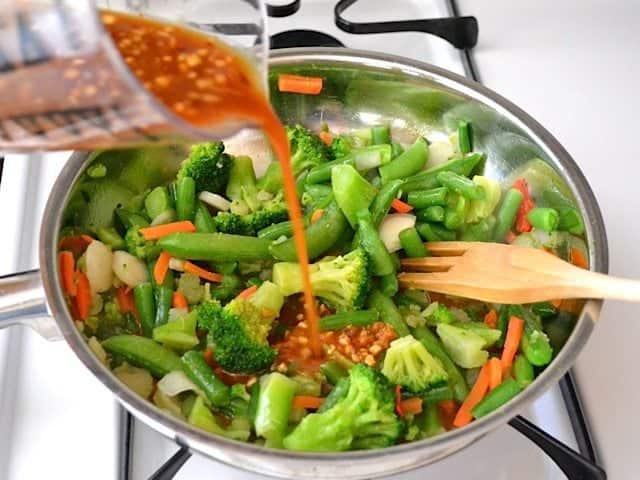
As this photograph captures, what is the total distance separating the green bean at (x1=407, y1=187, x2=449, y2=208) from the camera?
133 cm

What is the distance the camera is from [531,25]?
1756 mm

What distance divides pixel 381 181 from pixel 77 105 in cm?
70

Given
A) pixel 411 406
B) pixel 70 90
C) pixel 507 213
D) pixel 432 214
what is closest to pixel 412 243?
pixel 432 214

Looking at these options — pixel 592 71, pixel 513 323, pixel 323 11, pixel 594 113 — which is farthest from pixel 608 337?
pixel 323 11

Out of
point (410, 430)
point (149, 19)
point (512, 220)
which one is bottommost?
point (410, 430)

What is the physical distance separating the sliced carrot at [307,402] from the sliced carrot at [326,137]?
1.64ft

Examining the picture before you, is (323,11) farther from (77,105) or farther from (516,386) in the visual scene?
(77,105)

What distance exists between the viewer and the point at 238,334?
3.75 ft

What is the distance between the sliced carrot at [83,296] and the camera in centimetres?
121

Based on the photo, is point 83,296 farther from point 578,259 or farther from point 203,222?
point 578,259

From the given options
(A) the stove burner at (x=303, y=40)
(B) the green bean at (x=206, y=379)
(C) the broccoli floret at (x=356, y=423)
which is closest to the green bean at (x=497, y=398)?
(C) the broccoli floret at (x=356, y=423)

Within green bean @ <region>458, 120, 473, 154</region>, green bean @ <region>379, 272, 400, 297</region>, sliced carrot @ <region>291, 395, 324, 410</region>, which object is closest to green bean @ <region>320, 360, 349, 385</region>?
sliced carrot @ <region>291, 395, 324, 410</region>

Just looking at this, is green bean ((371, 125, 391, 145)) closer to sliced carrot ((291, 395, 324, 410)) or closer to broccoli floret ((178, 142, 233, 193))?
broccoli floret ((178, 142, 233, 193))

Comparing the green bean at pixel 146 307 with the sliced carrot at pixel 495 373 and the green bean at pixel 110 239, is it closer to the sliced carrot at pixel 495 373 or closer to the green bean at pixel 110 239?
the green bean at pixel 110 239
